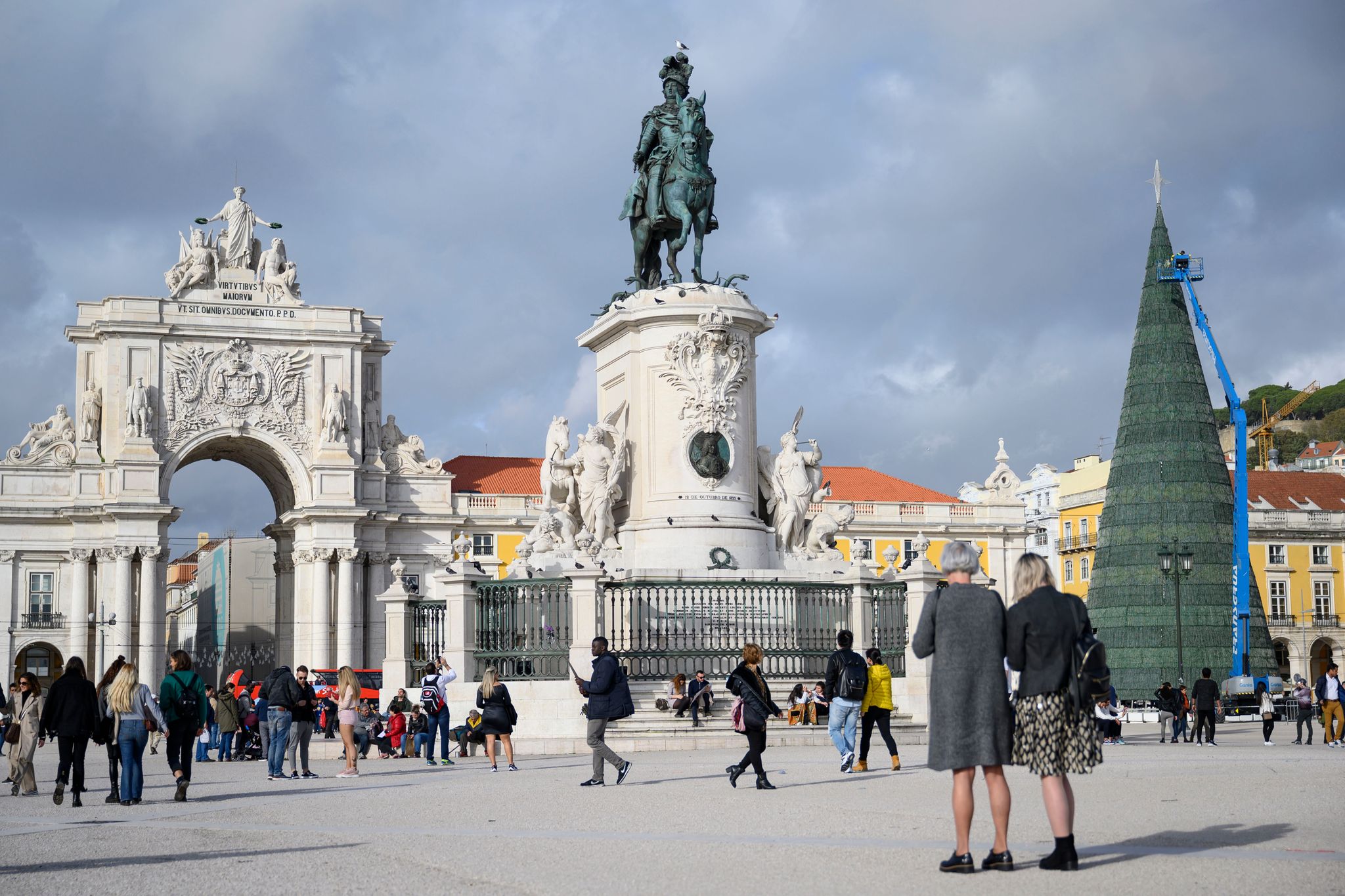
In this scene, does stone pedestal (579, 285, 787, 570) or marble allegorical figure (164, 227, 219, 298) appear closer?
stone pedestal (579, 285, 787, 570)

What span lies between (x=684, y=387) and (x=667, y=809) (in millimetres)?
11162

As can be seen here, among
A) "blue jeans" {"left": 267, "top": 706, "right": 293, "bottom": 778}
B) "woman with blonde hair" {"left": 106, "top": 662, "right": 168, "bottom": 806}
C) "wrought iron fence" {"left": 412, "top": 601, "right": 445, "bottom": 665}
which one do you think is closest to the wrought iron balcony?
"wrought iron fence" {"left": 412, "top": 601, "right": 445, "bottom": 665}

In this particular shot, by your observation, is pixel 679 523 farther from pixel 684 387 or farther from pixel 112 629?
pixel 112 629

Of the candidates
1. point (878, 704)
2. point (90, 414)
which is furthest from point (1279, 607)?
point (878, 704)

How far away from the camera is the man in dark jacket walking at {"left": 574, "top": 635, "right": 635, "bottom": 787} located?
1544cm

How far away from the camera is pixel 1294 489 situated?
260ft

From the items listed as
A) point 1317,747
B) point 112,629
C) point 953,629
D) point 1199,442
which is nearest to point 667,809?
point 953,629

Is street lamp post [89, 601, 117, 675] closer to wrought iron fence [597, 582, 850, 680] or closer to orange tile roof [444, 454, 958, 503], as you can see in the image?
orange tile roof [444, 454, 958, 503]

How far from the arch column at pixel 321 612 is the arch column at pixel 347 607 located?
0.35 m

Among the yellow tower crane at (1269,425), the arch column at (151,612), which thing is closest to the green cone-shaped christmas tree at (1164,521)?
the arch column at (151,612)

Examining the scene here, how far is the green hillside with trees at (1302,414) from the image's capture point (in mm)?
115812

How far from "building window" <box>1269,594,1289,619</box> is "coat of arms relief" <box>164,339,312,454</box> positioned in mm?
40903

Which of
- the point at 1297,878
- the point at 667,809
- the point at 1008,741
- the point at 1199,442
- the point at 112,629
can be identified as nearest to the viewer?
the point at 1297,878

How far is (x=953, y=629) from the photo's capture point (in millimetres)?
8617
